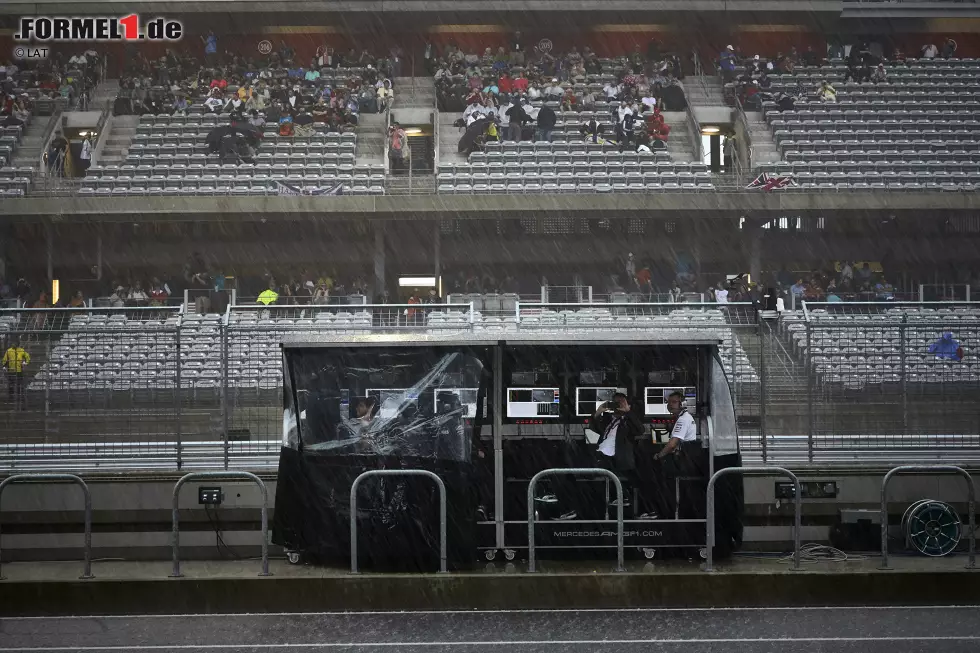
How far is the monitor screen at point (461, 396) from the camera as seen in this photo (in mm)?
10141

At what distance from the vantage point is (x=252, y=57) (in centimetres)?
4062

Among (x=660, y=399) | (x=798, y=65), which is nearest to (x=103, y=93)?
(x=798, y=65)

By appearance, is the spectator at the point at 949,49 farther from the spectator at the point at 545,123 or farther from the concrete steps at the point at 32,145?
the concrete steps at the point at 32,145

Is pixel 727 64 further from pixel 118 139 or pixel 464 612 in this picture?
pixel 464 612

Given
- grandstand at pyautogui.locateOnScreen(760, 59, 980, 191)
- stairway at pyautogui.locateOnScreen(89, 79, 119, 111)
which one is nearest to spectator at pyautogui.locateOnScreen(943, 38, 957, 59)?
grandstand at pyautogui.locateOnScreen(760, 59, 980, 191)

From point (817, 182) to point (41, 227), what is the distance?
22.4 m

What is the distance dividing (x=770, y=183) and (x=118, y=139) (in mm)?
19425

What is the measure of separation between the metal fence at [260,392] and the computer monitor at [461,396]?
5.08 ft

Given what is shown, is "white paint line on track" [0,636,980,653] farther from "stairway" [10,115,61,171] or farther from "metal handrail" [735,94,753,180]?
"stairway" [10,115,61,171]

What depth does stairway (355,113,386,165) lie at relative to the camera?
113 feet

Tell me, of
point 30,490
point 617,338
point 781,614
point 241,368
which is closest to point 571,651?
point 781,614

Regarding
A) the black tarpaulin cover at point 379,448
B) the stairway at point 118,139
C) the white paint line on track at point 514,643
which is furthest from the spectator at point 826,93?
the white paint line on track at point 514,643

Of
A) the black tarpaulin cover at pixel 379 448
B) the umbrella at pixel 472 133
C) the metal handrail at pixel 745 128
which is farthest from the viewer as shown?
the metal handrail at pixel 745 128

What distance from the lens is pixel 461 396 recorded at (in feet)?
33.3
